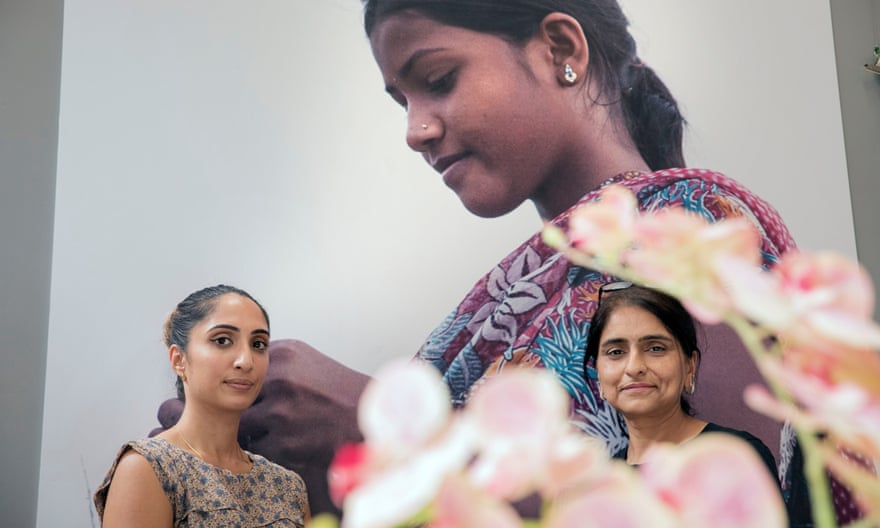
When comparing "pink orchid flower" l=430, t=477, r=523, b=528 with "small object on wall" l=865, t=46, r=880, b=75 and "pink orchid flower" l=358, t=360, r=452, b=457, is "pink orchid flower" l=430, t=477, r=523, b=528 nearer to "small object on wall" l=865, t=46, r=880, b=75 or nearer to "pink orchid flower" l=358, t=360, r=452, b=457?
"pink orchid flower" l=358, t=360, r=452, b=457

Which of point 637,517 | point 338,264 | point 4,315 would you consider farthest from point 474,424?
point 4,315

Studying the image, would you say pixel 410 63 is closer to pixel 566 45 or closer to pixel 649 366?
pixel 566 45

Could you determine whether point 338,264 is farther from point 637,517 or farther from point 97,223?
point 637,517

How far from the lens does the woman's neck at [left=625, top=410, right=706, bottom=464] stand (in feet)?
4.37

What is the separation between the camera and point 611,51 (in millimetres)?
1714

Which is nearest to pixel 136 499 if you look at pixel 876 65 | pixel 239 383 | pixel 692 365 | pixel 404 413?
pixel 239 383

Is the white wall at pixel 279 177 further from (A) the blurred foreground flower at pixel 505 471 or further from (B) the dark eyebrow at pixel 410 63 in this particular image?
(A) the blurred foreground flower at pixel 505 471

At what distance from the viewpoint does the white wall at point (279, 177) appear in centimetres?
167

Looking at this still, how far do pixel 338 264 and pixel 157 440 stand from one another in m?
0.53

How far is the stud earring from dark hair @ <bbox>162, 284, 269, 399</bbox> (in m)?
0.77

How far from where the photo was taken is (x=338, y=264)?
180 cm

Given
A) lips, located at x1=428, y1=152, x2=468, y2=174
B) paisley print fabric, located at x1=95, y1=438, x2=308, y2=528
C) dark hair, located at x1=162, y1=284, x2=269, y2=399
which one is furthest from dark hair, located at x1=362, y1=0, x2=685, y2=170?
paisley print fabric, located at x1=95, y1=438, x2=308, y2=528

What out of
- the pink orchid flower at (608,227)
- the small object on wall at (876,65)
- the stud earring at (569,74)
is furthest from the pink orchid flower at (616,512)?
the small object on wall at (876,65)

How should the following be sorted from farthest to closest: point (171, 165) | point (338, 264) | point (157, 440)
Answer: point (171, 165) → point (338, 264) → point (157, 440)
